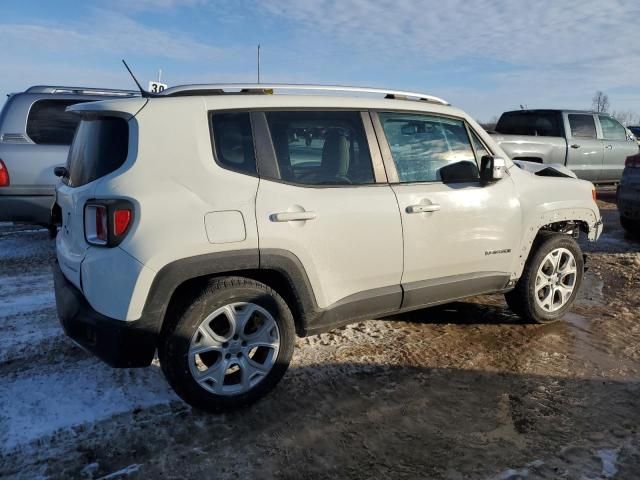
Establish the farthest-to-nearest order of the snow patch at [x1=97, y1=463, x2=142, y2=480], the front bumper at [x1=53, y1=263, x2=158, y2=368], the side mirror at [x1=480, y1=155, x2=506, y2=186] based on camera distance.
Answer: the side mirror at [x1=480, y1=155, x2=506, y2=186] → the front bumper at [x1=53, y1=263, x2=158, y2=368] → the snow patch at [x1=97, y1=463, x2=142, y2=480]

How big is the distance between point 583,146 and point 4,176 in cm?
1067

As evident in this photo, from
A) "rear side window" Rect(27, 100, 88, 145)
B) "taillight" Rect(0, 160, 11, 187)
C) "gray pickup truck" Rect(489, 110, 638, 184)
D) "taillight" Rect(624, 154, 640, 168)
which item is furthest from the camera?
"gray pickup truck" Rect(489, 110, 638, 184)

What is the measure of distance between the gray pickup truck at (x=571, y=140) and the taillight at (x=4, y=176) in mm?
8242

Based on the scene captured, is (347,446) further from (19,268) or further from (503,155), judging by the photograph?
(19,268)

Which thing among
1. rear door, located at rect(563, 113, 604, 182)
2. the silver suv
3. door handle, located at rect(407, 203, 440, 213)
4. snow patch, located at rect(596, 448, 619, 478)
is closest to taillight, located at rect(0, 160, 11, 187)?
the silver suv

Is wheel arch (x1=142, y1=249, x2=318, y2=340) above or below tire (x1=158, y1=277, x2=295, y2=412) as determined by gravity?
above

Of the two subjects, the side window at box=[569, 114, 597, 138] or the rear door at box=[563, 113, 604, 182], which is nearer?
the rear door at box=[563, 113, 604, 182]

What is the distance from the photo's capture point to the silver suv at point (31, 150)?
6090 mm

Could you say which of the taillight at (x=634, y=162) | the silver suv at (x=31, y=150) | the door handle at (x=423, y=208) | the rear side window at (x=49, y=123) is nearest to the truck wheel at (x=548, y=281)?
the door handle at (x=423, y=208)

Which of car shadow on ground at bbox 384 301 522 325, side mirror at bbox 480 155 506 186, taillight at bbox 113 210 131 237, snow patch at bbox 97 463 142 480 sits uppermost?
side mirror at bbox 480 155 506 186

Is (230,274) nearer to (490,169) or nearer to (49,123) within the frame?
(490,169)

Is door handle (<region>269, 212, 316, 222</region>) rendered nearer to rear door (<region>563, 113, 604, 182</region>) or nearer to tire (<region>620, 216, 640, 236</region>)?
tire (<region>620, 216, 640, 236</region>)

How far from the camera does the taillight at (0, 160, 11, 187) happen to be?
6051mm

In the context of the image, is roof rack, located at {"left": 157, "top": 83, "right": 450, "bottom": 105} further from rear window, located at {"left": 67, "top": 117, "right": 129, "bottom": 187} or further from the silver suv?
the silver suv
